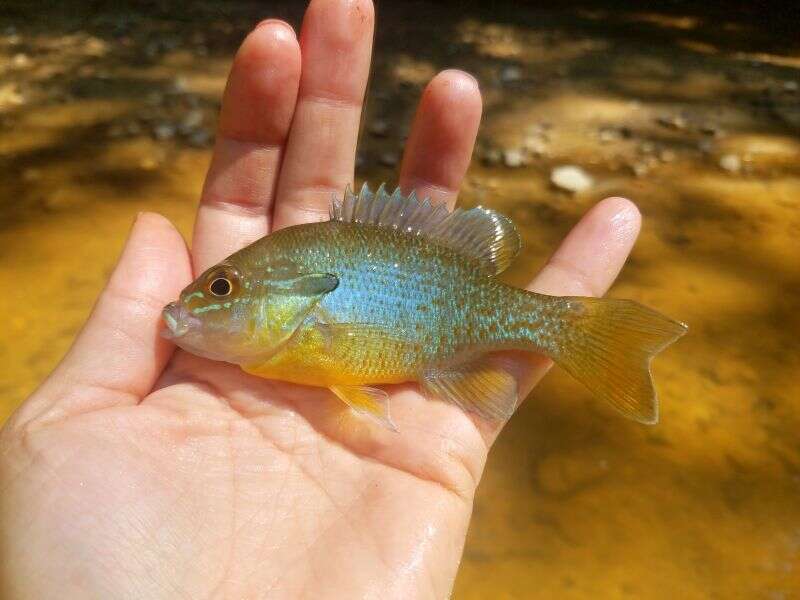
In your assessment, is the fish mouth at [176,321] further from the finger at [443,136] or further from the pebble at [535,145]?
the pebble at [535,145]

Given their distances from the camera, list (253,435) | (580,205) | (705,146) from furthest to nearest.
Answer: (705,146), (580,205), (253,435)

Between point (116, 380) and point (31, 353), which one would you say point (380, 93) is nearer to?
point (31, 353)

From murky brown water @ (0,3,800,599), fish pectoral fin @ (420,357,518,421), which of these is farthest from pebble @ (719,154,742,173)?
fish pectoral fin @ (420,357,518,421)

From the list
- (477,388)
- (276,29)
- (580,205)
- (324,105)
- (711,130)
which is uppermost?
(276,29)

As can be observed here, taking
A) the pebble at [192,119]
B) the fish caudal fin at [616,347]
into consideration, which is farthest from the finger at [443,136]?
the pebble at [192,119]

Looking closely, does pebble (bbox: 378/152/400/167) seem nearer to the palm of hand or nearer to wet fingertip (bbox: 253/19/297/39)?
wet fingertip (bbox: 253/19/297/39)

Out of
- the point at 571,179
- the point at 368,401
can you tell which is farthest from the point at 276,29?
the point at 571,179

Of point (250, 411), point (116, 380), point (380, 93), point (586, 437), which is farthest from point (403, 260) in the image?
point (380, 93)

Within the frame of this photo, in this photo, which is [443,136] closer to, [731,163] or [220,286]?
[220,286]
